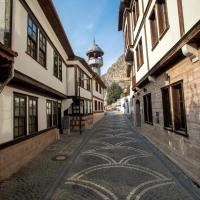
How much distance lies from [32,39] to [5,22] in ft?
6.98

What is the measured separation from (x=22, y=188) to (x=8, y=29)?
464cm

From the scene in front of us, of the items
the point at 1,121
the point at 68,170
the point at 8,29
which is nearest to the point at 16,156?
the point at 1,121

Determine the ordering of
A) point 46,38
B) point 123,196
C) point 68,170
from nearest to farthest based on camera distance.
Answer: point 123,196 → point 68,170 → point 46,38

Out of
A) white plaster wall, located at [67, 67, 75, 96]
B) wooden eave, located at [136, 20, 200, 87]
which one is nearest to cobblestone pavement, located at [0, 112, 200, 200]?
wooden eave, located at [136, 20, 200, 87]

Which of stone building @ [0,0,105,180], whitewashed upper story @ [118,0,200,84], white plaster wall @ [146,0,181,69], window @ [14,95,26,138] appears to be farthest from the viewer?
window @ [14,95,26,138]

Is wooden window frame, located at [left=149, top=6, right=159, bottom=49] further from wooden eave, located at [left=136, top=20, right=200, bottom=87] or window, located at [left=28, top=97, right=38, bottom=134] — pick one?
window, located at [left=28, top=97, right=38, bottom=134]

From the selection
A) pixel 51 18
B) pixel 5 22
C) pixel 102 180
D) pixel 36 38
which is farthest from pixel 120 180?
pixel 51 18

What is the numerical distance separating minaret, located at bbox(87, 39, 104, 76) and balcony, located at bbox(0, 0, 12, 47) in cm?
2837

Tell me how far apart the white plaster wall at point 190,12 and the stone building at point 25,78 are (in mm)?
4615

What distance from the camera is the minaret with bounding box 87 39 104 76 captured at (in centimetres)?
3375

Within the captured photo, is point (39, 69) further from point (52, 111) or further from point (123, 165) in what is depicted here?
point (123, 165)

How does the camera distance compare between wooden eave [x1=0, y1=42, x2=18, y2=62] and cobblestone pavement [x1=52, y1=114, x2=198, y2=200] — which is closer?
wooden eave [x1=0, y1=42, x2=18, y2=62]

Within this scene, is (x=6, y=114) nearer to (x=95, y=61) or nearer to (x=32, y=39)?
(x=32, y=39)

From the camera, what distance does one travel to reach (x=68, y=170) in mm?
6094
